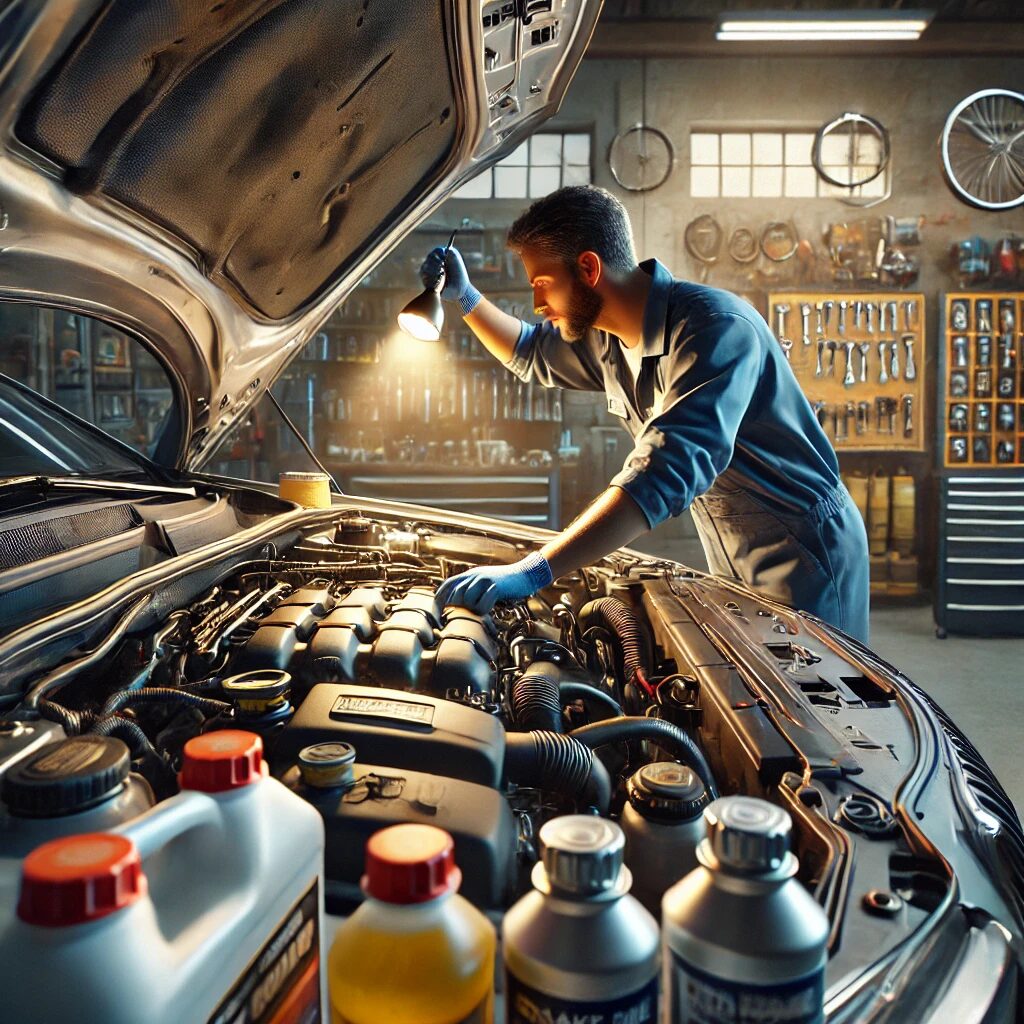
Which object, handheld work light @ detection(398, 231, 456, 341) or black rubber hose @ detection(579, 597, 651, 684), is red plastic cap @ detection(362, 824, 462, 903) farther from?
handheld work light @ detection(398, 231, 456, 341)

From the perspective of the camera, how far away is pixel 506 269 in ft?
20.4

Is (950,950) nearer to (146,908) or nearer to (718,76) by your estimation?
(146,908)

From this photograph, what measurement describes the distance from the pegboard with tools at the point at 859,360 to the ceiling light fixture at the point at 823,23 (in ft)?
5.27

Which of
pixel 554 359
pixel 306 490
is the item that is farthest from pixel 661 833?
pixel 554 359

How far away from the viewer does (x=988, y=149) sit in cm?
603

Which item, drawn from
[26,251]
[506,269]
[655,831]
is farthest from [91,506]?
[506,269]

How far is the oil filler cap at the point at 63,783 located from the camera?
521 millimetres

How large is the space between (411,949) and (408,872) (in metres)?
0.04

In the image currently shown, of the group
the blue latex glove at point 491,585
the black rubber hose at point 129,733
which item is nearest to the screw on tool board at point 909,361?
the blue latex glove at point 491,585

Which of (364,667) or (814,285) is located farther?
(814,285)

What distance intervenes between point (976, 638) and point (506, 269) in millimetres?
4027

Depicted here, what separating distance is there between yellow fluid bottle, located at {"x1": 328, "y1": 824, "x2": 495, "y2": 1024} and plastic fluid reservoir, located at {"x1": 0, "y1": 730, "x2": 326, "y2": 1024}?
6 centimetres

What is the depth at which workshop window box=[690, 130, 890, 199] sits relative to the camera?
6.39m

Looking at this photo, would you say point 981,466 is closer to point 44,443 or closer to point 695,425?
point 695,425
